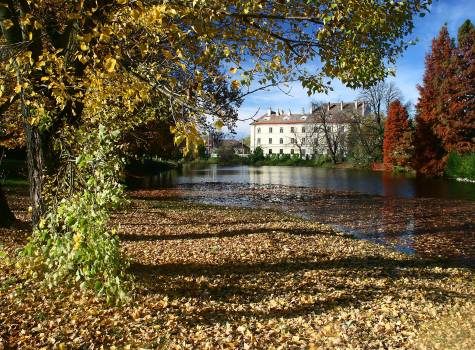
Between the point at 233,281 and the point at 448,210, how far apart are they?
55.3 feet

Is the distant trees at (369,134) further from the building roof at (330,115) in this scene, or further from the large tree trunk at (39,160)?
the large tree trunk at (39,160)

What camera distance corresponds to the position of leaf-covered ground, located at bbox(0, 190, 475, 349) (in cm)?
548

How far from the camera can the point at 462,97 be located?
138ft

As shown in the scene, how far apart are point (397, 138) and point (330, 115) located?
96.9 ft

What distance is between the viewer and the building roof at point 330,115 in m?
77.2

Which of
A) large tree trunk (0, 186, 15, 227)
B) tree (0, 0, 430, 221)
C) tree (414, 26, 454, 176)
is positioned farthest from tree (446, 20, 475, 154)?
large tree trunk (0, 186, 15, 227)

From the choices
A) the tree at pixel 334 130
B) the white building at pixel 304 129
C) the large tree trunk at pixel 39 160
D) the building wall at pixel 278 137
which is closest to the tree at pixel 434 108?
the tree at pixel 334 130

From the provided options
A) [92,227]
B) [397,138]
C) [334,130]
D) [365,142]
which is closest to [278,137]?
[334,130]

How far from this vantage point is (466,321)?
20.8ft

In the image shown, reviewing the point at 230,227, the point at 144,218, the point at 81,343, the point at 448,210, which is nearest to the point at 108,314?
the point at 81,343

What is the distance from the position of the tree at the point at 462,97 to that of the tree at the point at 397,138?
7912mm

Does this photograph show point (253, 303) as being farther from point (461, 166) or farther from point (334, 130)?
point (334, 130)

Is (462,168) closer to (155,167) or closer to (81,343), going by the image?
(155,167)

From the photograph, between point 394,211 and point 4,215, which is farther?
point 394,211
